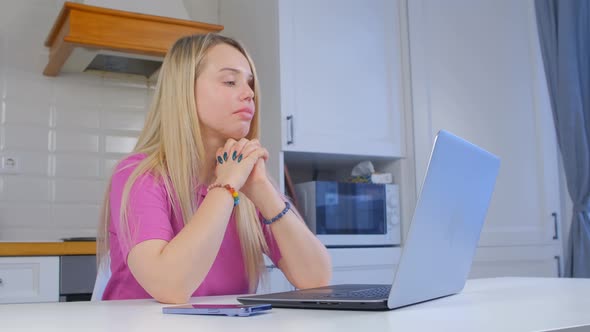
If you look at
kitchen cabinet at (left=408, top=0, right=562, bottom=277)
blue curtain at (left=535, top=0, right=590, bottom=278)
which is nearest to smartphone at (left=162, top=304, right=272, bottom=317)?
kitchen cabinet at (left=408, top=0, right=562, bottom=277)

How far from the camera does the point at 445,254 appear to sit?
918 millimetres

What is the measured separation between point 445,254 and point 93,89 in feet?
7.28

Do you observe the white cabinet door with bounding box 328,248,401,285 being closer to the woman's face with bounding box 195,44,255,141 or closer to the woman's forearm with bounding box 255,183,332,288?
the woman's forearm with bounding box 255,183,332,288

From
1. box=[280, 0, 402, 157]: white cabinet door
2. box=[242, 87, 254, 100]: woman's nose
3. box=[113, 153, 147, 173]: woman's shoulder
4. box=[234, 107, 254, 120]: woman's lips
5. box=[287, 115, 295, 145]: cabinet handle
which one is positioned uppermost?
box=[280, 0, 402, 157]: white cabinet door

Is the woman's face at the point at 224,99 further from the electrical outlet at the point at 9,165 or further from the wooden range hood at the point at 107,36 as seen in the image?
the electrical outlet at the point at 9,165

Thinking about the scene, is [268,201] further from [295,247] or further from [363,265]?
[363,265]

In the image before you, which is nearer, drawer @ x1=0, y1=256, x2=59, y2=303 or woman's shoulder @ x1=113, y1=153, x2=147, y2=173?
woman's shoulder @ x1=113, y1=153, x2=147, y2=173

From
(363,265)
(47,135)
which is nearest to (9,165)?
(47,135)

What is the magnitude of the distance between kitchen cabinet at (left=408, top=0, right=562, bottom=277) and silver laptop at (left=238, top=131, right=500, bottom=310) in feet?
5.63

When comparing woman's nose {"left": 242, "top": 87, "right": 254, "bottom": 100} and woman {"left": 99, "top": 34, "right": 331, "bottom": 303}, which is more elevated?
woman's nose {"left": 242, "top": 87, "right": 254, "bottom": 100}

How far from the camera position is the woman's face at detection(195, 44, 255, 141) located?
1.36 metres

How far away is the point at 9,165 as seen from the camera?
263 cm

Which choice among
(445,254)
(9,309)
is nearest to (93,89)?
(9,309)

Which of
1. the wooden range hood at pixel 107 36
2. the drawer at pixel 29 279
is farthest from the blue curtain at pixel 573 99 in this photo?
the drawer at pixel 29 279
